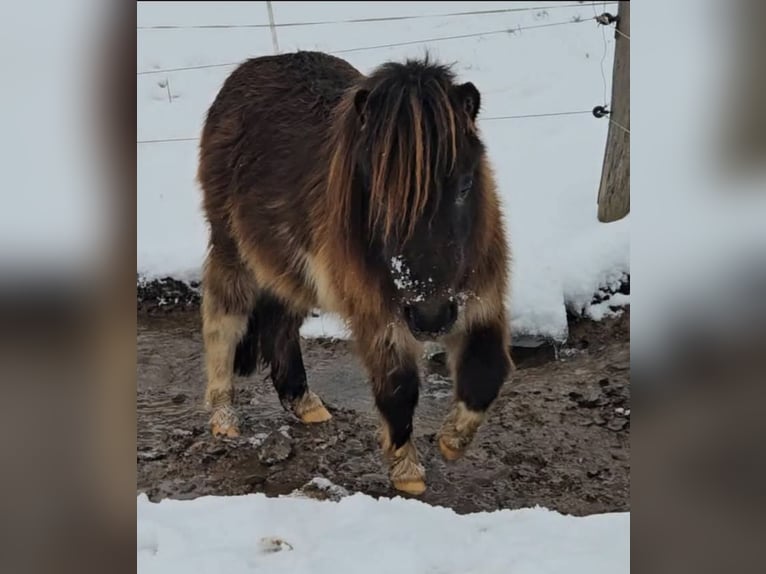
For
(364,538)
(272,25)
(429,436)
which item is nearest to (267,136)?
(272,25)

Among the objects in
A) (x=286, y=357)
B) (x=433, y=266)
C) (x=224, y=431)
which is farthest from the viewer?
(x=286, y=357)

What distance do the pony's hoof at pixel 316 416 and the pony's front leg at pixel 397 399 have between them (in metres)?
0.18

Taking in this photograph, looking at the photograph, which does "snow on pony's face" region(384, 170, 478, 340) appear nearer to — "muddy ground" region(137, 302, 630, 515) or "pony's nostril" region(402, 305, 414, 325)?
"pony's nostril" region(402, 305, 414, 325)

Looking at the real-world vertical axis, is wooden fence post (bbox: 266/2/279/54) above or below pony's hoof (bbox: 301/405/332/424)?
above

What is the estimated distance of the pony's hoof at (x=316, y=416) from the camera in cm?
201

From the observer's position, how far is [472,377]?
1891 millimetres

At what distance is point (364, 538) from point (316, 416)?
407 mm

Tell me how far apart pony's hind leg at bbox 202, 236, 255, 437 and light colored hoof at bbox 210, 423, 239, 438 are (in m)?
0.02

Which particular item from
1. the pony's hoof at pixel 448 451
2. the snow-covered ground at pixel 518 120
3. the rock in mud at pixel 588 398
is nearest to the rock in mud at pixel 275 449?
the pony's hoof at pixel 448 451

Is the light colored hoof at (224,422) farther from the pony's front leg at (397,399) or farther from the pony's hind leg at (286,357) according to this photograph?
the pony's front leg at (397,399)

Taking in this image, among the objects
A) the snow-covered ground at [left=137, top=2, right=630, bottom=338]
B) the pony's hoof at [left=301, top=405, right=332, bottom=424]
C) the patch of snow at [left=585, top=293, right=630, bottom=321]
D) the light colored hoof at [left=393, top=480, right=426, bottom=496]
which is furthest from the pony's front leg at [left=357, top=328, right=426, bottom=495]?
the patch of snow at [left=585, top=293, right=630, bottom=321]

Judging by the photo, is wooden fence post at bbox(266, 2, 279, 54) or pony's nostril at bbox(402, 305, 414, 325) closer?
pony's nostril at bbox(402, 305, 414, 325)

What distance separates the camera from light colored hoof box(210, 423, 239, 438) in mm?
1949

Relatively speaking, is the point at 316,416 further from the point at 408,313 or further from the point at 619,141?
the point at 619,141
